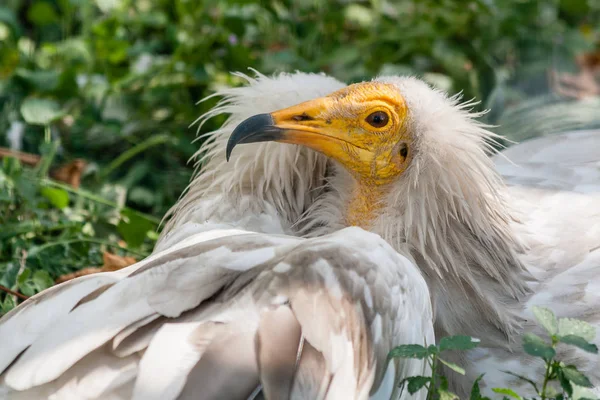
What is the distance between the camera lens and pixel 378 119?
2381 mm

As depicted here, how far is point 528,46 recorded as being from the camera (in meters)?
4.43

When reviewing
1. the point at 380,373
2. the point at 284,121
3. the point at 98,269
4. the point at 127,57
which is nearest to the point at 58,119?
the point at 127,57

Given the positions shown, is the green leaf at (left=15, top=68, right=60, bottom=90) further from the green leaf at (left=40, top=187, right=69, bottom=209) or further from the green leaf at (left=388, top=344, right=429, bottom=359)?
the green leaf at (left=388, top=344, right=429, bottom=359)

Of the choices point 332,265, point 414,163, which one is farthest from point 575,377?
point 414,163

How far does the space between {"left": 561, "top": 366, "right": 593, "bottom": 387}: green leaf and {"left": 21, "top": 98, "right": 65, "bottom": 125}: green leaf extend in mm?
2295

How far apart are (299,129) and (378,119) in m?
0.20

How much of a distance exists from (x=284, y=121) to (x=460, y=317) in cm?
64

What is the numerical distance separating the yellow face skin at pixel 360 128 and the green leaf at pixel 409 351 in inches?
28.7

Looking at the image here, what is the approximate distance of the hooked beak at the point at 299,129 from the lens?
90.3 inches

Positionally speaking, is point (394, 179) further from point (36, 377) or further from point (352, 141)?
point (36, 377)

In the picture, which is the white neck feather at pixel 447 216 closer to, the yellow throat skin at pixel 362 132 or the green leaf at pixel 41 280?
the yellow throat skin at pixel 362 132

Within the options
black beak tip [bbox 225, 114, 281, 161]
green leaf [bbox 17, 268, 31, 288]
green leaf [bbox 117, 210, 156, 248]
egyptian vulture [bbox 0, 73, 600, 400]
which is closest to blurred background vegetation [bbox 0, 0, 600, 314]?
green leaf [bbox 117, 210, 156, 248]

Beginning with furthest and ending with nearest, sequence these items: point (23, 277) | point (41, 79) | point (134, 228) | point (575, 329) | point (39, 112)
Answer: point (41, 79) → point (39, 112) → point (134, 228) → point (23, 277) → point (575, 329)

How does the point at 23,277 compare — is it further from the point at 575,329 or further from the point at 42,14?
the point at 42,14
